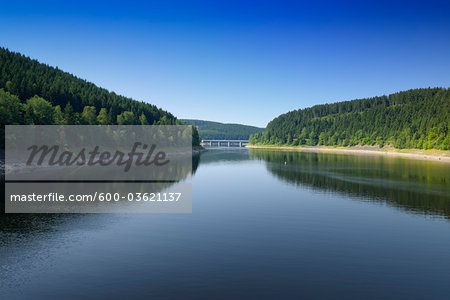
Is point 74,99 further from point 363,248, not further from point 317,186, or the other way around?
point 363,248

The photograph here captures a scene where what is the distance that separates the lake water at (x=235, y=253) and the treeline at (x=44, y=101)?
6298cm

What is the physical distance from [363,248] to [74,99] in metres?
141

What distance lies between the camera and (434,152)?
5600 inches

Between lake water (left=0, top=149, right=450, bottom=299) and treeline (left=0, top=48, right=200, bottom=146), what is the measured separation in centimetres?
6298

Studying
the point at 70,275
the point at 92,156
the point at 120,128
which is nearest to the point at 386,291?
the point at 70,275

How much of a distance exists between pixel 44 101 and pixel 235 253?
94611 millimetres

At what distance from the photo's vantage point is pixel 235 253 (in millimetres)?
22047

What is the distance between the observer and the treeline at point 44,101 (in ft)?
276

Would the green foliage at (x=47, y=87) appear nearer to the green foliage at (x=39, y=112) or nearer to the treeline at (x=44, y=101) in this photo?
the treeline at (x=44, y=101)

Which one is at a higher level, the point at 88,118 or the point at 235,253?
the point at 88,118
